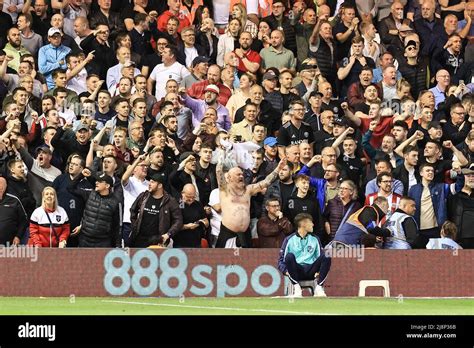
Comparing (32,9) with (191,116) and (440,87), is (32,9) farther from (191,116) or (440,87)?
(440,87)

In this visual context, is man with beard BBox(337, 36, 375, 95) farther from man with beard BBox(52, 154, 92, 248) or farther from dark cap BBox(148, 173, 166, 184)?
man with beard BBox(52, 154, 92, 248)

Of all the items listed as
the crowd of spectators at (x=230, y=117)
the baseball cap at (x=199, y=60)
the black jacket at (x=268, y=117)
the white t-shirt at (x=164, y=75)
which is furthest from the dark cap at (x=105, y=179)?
the baseball cap at (x=199, y=60)

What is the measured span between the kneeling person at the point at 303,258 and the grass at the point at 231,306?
46cm

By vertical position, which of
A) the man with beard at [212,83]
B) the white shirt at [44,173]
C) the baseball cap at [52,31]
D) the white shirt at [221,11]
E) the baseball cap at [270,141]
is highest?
the white shirt at [221,11]

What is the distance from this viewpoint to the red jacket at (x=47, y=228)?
26578 mm

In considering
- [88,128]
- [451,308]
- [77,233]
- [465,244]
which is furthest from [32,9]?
[451,308]

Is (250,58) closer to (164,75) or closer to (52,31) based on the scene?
(164,75)

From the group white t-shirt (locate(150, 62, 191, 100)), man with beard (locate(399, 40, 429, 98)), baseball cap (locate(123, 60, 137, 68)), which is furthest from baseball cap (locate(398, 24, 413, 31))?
baseball cap (locate(123, 60, 137, 68))

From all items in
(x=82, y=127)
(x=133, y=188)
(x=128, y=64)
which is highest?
(x=128, y=64)

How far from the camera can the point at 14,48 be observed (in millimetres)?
30594

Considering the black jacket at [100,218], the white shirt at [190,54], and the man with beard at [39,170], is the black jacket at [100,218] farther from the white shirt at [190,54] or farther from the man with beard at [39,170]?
the white shirt at [190,54]

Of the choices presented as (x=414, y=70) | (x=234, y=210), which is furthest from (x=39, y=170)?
(x=414, y=70)

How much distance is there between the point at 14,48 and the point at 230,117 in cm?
395
